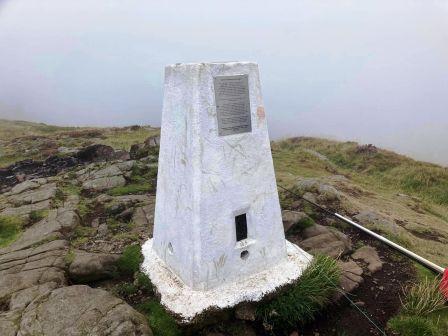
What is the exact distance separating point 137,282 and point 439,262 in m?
7.19

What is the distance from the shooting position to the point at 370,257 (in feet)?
29.1

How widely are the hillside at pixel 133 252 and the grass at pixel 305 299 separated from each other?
0.8 inches

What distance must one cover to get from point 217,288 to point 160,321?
1064 millimetres

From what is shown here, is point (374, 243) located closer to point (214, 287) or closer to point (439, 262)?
point (439, 262)

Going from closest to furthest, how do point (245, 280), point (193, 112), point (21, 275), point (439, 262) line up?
point (193, 112), point (245, 280), point (21, 275), point (439, 262)

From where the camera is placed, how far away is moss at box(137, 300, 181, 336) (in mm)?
6032

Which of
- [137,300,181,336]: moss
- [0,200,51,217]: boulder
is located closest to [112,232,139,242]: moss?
[137,300,181,336]: moss

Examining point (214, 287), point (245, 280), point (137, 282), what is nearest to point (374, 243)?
point (245, 280)

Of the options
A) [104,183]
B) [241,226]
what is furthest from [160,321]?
[104,183]

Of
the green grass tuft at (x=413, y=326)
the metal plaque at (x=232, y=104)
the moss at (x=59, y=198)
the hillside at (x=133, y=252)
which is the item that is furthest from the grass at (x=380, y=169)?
the metal plaque at (x=232, y=104)

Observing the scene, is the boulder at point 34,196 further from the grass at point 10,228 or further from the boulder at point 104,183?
the grass at point 10,228

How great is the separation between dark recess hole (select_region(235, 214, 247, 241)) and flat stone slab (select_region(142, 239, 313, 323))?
2.59ft

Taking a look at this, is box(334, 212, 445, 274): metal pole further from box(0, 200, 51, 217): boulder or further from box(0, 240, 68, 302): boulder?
box(0, 200, 51, 217): boulder

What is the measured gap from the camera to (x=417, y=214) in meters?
14.7
